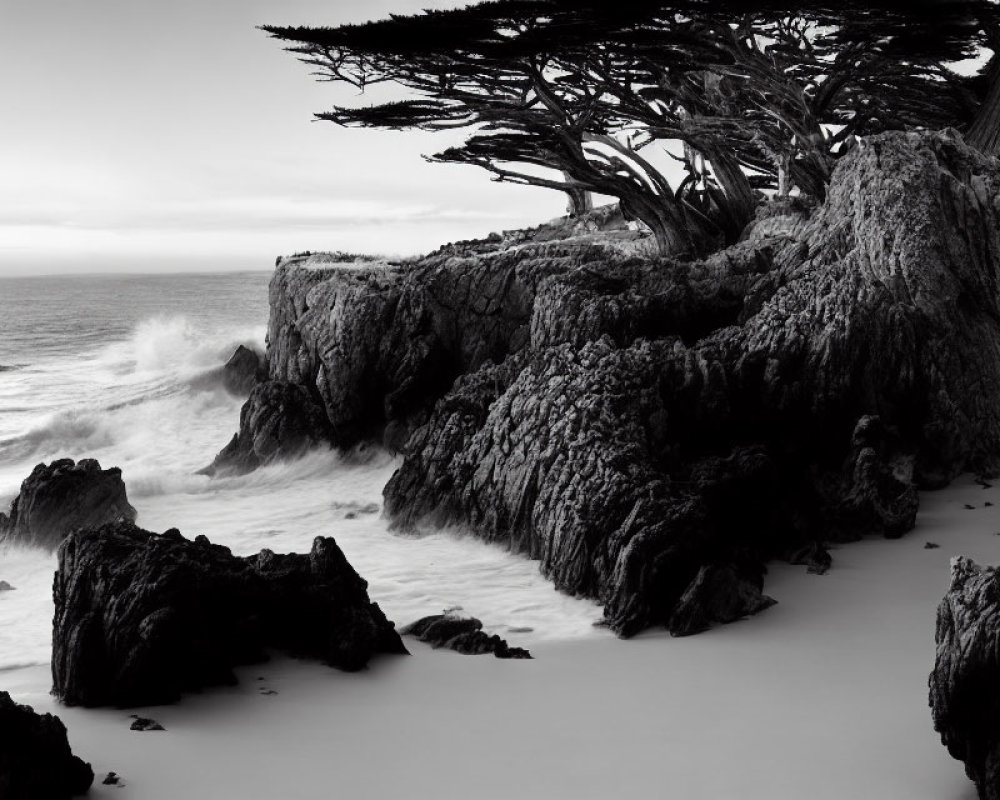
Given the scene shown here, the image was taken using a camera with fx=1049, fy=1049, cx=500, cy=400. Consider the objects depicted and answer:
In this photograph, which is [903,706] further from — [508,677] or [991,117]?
[991,117]

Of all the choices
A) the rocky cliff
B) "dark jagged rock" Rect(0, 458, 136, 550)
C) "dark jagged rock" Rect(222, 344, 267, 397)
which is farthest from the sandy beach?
"dark jagged rock" Rect(222, 344, 267, 397)

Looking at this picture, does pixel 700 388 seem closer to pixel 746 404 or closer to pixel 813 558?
pixel 746 404

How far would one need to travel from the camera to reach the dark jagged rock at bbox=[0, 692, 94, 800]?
192 inches

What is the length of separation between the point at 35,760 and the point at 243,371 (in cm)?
1522

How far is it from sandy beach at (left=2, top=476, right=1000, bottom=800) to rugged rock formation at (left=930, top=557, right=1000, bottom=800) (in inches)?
14.0

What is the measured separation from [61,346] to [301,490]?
21626 millimetres

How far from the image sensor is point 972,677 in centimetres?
477

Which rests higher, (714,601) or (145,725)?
(714,601)

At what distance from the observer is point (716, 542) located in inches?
336

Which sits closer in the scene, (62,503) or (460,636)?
(460,636)

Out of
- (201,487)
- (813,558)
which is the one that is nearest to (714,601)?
(813,558)

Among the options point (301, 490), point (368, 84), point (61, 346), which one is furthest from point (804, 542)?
point (61, 346)

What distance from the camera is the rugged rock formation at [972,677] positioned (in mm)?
4734

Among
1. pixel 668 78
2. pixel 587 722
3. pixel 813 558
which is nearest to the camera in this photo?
pixel 587 722
